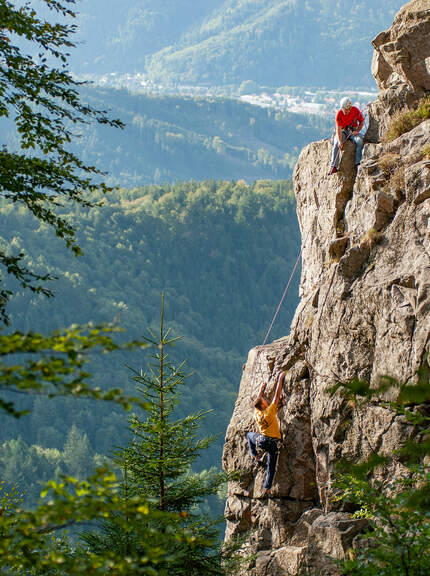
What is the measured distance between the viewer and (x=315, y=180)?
1308cm

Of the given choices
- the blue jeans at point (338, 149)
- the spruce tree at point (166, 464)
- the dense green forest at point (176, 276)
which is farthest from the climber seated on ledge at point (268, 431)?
the dense green forest at point (176, 276)

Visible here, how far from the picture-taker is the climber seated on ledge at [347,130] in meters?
11.7

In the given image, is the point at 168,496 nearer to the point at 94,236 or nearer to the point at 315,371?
the point at 315,371

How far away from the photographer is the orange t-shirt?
11234 mm

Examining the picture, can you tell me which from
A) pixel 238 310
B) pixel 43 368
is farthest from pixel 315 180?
pixel 238 310

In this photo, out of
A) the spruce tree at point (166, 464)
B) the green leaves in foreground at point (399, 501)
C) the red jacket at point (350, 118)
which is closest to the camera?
the green leaves in foreground at point (399, 501)

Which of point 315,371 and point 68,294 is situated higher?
point 68,294

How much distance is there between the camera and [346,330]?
1052 cm

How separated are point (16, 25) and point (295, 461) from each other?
7.52 meters

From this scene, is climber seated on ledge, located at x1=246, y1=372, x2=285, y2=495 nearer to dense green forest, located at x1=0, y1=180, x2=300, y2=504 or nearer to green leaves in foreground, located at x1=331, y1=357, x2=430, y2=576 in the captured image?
green leaves in foreground, located at x1=331, y1=357, x2=430, y2=576

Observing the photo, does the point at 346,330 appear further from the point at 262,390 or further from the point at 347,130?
the point at 347,130

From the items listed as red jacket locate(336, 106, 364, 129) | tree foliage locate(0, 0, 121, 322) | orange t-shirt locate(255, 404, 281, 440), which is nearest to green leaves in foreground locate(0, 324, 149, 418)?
tree foliage locate(0, 0, 121, 322)

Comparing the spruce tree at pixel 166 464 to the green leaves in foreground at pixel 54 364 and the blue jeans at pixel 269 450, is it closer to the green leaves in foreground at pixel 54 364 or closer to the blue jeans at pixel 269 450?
the blue jeans at pixel 269 450

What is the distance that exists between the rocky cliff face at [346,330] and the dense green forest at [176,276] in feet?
291
